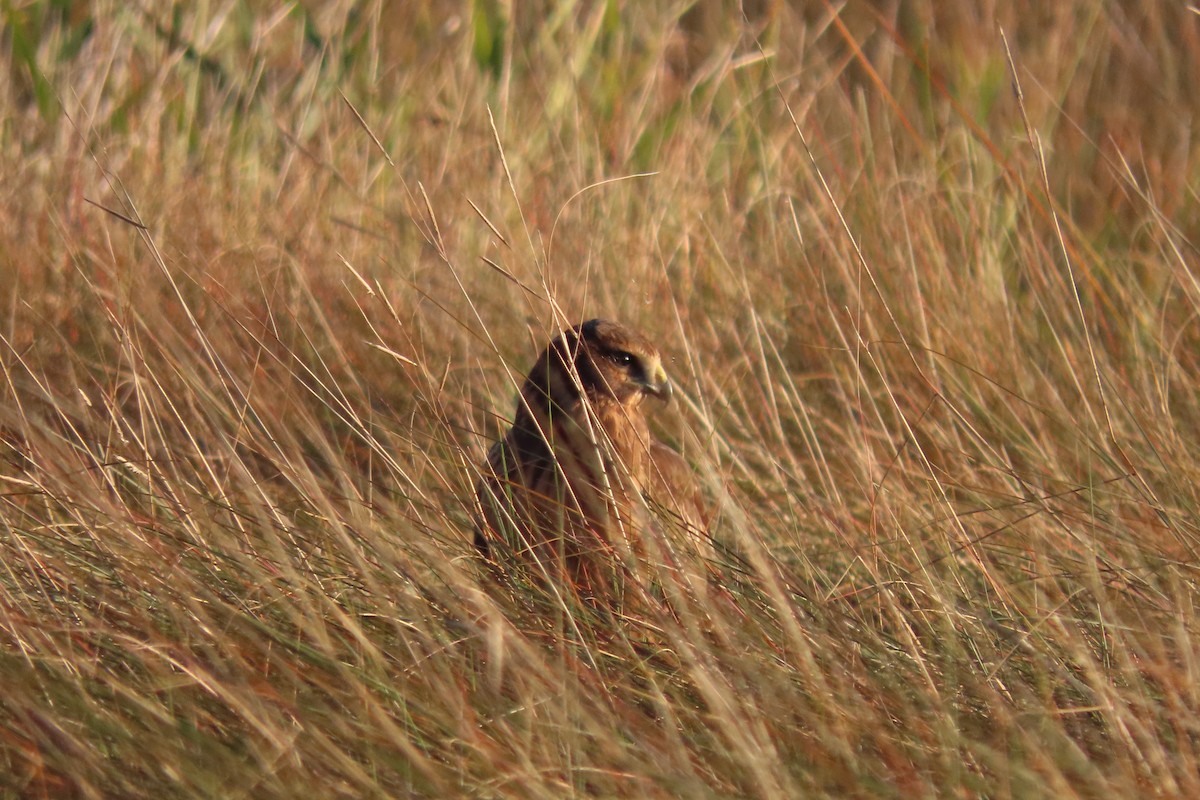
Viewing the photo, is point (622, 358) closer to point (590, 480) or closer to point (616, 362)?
point (616, 362)

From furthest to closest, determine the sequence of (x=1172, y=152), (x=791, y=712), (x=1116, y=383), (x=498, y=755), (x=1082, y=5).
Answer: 1. (x=1082, y=5)
2. (x=1172, y=152)
3. (x=1116, y=383)
4. (x=791, y=712)
5. (x=498, y=755)

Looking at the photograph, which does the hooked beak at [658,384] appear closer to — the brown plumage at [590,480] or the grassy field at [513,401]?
the brown plumage at [590,480]

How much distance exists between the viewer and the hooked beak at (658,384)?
2.96 m

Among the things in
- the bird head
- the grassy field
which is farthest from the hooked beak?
the grassy field

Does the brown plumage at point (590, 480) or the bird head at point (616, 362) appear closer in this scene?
the brown plumage at point (590, 480)

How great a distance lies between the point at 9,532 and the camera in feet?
7.00

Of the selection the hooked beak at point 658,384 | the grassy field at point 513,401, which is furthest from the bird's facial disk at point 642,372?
the grassy field at point 513,401

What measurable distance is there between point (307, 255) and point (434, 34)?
1926 mm

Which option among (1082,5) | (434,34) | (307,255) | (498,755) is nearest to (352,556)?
(498,755)

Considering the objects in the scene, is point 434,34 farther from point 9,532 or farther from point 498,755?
point 498,755

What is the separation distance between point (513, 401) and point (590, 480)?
884 mm

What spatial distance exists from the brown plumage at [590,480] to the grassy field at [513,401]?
0.09 meters

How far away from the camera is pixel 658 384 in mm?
2973

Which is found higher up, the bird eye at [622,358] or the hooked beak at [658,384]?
the bird eye at [622,358]
